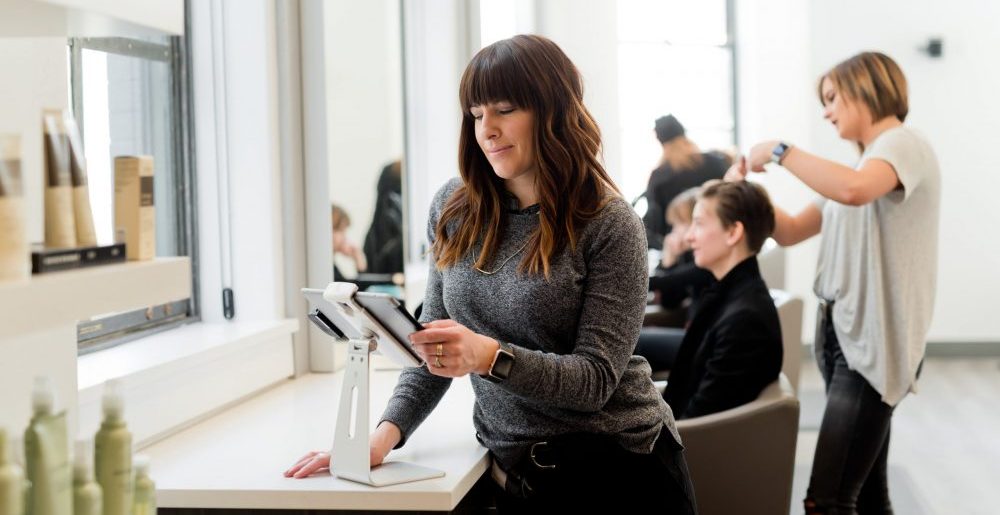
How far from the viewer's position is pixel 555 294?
1.91 metres

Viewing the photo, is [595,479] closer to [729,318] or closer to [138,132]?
[729,318]

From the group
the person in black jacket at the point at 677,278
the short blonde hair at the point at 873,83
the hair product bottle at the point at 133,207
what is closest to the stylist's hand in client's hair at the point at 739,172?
the short blonde hair at the point at 873,83

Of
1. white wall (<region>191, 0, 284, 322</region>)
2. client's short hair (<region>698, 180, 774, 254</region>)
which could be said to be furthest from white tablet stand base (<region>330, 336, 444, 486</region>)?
client's short hair (<region>698, 180, 774, 254</region>)

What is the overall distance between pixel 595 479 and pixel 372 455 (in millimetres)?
387

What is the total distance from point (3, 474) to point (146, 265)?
0.35 meters

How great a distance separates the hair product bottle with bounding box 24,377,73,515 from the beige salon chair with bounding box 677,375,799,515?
5.16 feet

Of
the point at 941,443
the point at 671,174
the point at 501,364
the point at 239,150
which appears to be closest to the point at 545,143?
the point at 501,364

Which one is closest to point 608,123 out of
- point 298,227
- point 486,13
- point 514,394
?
point 486,13

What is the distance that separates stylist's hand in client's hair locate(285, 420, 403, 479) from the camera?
192 cm

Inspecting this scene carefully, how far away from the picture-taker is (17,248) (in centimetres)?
122

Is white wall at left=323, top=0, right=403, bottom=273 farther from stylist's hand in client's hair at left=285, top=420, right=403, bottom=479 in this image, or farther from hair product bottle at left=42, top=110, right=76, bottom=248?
hair product bottle at left=42, top=110, right=76, bottom=248

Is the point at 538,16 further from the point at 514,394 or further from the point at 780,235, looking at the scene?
the point at 514,394

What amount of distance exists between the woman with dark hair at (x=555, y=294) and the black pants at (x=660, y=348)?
7.37 ft

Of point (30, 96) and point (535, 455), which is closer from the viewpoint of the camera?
point (30, 96)
